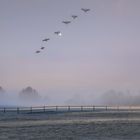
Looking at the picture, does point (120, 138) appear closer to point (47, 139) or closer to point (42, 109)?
point (47, 139)

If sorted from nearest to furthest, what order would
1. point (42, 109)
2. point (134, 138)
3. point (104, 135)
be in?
1. point (134, 138)
2. point (104, 135)
3. point (42, 109)

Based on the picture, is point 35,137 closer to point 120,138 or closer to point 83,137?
point 83,137

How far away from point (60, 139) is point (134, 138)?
608 cm

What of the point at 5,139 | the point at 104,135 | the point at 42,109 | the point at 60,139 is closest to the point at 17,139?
the point at 5,139

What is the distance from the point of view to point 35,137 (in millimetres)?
37531

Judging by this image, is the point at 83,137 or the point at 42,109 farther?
the point at 42,109

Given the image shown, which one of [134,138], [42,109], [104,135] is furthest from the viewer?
[42,109]

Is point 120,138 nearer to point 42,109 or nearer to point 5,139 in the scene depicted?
point 5,139

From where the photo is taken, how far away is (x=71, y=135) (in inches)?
1540

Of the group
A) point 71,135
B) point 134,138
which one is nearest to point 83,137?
point 71,135

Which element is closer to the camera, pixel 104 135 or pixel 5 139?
pixel 5 139

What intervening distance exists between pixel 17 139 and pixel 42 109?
205 feet

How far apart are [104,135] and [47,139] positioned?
5975 mm

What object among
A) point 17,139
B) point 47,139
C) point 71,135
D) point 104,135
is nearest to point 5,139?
point 17,139
